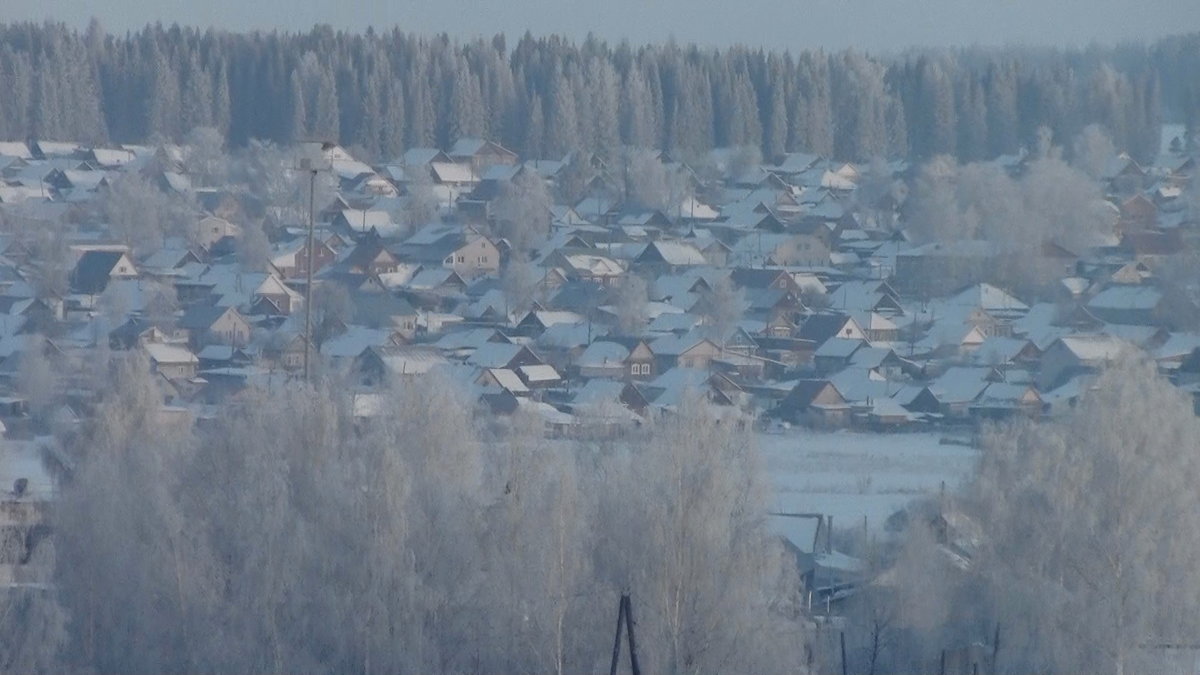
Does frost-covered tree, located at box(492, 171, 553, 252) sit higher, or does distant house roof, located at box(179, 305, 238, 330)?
frost-covered tree, located at box(492, 171, 553, 252)

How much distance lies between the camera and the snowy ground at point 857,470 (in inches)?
282

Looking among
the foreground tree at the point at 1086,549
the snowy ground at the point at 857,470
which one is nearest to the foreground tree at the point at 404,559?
the foreground tree at the point at 1086,549

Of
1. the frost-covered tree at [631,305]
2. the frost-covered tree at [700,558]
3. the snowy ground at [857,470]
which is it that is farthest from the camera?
the frost-covered tree at [631,305]

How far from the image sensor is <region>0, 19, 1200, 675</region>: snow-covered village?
4.84 metres

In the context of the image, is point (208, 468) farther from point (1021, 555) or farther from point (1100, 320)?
point (1100, 320)

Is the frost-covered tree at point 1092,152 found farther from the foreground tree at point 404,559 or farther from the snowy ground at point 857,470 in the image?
the foreground tree at point 404,559

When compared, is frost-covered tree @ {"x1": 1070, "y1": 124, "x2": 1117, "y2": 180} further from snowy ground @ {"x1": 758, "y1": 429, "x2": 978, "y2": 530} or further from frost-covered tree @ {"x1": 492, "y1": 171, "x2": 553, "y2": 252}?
snowy ground @ {"x1": 758, "y1": 429, "x2": 978, "y2": 530}

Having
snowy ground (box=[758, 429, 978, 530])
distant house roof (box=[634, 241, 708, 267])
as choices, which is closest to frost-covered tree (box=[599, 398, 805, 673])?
snowy ground (box=[758, 429, 978, 530])

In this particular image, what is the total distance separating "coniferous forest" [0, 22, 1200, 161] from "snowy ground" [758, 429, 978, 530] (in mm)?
11046

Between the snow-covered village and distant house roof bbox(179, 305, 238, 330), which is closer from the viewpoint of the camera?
the snow-covered village

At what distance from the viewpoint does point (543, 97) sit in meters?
21.7

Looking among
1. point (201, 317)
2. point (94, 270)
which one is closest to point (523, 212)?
point (94, 270)

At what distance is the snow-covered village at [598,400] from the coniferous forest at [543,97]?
0.15m

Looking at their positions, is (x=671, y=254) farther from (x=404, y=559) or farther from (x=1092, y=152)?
(x=404, y=559)
